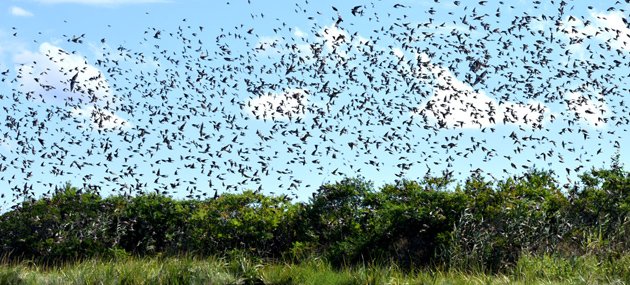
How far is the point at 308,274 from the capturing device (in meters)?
12.2

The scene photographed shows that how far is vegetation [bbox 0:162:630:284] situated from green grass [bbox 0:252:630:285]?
3 centimetres

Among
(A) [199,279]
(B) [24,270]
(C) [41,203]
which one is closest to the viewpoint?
(A) [199,279]

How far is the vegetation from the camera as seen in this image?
1308cm

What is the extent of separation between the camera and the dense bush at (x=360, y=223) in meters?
13.9

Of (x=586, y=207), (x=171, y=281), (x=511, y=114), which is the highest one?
(x=511, y=114)

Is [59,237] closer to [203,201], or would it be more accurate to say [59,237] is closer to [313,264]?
[203,201]

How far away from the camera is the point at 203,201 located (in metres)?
16.2

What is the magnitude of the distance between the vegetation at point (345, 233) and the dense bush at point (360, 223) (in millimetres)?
26

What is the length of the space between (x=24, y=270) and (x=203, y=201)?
3.97 meters

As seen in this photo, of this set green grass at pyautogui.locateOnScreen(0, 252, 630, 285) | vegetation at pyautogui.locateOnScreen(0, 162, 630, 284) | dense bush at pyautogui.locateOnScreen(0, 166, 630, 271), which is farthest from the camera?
dense bush at pyautogui.locateOnScreen(0, 166, 630, 271)

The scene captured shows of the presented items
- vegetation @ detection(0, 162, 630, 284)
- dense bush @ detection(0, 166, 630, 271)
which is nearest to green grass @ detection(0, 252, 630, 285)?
vegetation @ detection(0, 162, 630, 284)

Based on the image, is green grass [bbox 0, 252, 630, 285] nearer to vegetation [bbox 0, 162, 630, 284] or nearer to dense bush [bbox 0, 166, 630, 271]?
vegetation [bbox 0, 162, 630, 284]

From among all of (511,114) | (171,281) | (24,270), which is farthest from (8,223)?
(511,114)

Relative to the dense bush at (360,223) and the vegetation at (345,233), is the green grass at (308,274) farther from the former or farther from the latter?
the dense bush at (360,223)
